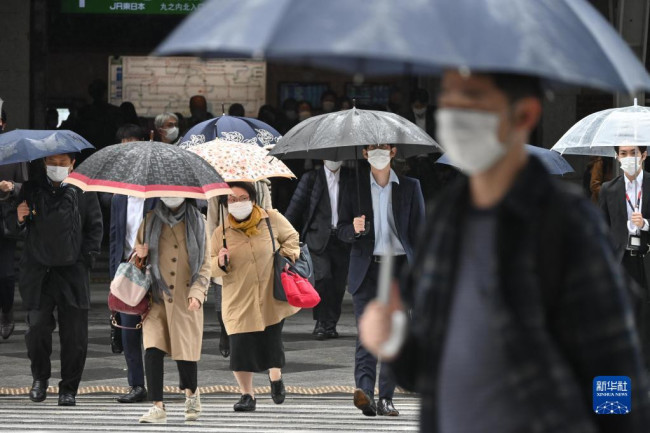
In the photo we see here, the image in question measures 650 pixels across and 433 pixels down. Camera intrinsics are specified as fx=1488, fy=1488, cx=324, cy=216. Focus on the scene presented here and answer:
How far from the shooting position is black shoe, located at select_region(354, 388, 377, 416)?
30.9ft

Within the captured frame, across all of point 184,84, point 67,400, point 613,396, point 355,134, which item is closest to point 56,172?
point 67,400

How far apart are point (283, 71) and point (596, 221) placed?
20.0 m

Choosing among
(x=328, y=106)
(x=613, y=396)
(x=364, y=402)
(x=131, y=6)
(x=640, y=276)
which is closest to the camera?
(x=613, y=396)

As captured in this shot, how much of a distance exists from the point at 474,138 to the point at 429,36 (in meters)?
0.25

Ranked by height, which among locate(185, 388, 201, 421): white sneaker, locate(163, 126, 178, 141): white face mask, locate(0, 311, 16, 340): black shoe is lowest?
locate(0, 311, 16, 340): black shoe

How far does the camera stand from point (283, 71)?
23.0 metres

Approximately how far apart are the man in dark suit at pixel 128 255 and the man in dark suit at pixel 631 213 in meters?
3.52

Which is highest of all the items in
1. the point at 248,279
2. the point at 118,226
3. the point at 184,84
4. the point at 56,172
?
the point at 184,84

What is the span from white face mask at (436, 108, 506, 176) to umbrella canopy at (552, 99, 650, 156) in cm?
748

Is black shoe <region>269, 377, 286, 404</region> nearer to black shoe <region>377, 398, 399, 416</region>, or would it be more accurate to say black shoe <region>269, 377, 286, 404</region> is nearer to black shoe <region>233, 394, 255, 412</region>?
black shoe <region>233, 394, 255, 412</region>

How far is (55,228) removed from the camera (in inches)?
407

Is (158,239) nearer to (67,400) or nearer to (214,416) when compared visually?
(214,416)

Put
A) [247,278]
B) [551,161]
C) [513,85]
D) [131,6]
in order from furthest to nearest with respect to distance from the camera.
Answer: [131,6] → [551,161] → [247,278] → [513,85]

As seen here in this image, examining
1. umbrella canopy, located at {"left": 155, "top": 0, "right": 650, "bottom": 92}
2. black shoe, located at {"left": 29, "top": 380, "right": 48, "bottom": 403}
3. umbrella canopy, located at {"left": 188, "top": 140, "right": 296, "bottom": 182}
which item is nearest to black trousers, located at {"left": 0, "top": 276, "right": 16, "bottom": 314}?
black shoe, located at {"left": 29, "top": 380, "right": 48, "bottom": 403}
